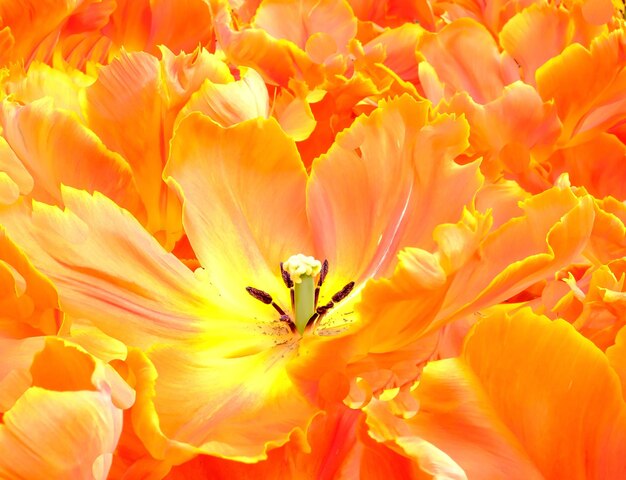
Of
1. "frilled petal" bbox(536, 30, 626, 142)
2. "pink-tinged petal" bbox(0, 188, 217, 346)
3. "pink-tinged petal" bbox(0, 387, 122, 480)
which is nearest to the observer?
"pink-tinged petal" bbox(0, 387, 122, 480)

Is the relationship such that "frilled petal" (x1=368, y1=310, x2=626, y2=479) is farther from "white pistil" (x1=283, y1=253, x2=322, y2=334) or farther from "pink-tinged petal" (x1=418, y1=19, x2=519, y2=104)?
"pink-tinged petal" (x1=418, y1=19, x2=519, y2=104)

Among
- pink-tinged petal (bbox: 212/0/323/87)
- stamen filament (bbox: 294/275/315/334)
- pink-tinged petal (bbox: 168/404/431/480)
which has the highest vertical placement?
pink-tinged petal (bbox: 212/0/323/87)

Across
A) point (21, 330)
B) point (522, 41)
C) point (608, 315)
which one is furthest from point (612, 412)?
point (522, 41)

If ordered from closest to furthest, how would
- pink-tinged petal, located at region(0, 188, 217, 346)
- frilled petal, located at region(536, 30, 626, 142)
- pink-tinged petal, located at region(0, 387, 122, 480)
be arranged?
1. pink-tinged petal, located at region(0, 387, 122, 480)
2. pink-tinged petal, located at region(0, 188, 217, 346)
3. frilled petal, located at region(536, 30, 626, 142)

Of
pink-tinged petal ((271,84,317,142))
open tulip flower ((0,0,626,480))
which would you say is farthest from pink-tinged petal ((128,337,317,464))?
pink-tinged petal ((271,84,317,142))

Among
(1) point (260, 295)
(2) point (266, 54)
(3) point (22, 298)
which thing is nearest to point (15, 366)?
(3) point (22, 298)

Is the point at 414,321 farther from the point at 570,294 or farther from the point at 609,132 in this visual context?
the point at 609,132
